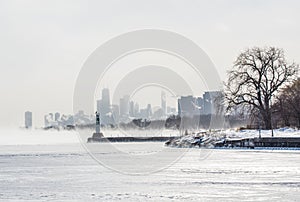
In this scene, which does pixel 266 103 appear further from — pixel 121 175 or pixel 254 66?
pixel 121 175

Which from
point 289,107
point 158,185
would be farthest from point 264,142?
point 158,185

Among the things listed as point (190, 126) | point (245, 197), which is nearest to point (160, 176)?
point (245, 197)

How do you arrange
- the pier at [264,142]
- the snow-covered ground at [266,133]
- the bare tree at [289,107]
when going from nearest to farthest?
the pier at [264,142], the snow-covered ground at [266,133], the bare tree at [289,107]

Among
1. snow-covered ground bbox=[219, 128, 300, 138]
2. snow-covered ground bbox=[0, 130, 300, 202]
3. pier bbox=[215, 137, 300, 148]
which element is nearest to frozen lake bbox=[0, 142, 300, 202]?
snow-covered ground bbox=[0, 130, 300, 202]

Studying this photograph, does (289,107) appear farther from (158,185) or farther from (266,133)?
(158,185)

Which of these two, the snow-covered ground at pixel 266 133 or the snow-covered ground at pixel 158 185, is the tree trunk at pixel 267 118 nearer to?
the snow-covered ground at pixel 266 133

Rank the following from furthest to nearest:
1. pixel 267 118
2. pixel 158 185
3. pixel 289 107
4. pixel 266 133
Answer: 1. pixel 289 107
2. pixel 267 118
3. pixel 266 133
4. pixel 158 185

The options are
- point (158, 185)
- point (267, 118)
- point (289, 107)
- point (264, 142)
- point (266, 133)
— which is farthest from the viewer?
point (289, 107)

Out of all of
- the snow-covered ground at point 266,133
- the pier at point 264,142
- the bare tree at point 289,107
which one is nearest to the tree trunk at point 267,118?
the bare tree at point 289,107

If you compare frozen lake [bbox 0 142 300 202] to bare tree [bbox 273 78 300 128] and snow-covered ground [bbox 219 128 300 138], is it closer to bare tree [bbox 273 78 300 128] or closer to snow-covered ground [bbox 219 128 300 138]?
snow-covered ground [bbox 219 128 300 138]

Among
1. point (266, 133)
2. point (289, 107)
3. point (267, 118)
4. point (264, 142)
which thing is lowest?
point (264, 142)

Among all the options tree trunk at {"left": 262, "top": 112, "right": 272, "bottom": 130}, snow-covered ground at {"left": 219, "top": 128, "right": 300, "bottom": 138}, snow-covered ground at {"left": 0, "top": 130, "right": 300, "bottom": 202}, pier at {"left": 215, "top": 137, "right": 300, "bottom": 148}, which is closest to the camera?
snow-covered ground at {"left": 0, "top": 130, "right": 300, "bottom": 202}

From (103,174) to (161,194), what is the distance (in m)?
10.5

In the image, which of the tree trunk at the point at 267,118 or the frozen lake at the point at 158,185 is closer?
the frozen lake at the point at 158,185
